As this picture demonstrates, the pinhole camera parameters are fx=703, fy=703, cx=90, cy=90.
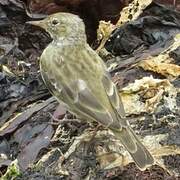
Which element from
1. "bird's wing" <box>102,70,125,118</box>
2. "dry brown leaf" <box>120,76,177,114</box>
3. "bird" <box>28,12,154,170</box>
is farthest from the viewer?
"dry brown leaf" <box>120,76,177,114</box>

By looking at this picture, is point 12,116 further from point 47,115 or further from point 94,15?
point 94,15

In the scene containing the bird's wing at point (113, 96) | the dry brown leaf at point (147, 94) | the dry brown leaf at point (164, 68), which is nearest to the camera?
the bird's wing at point (113, 96)

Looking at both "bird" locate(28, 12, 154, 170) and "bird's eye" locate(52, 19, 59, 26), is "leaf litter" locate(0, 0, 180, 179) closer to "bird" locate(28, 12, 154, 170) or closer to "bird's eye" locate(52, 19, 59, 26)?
"bird" locate(28, 12, 154, 170)

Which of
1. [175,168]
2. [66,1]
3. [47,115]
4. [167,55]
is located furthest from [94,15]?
[175,168]

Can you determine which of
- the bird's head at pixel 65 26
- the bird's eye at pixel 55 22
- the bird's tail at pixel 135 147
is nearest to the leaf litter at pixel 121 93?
the bird's tail at pixel 135 147

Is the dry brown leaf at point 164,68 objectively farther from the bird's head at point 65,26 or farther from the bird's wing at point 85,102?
the bird's wing at point 85,102

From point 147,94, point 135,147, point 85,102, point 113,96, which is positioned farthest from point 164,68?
point 135,147

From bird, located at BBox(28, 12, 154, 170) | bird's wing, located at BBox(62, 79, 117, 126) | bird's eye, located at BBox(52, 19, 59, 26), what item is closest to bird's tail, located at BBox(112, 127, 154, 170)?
bird, located at BBox(28, 12, 154, 170)
